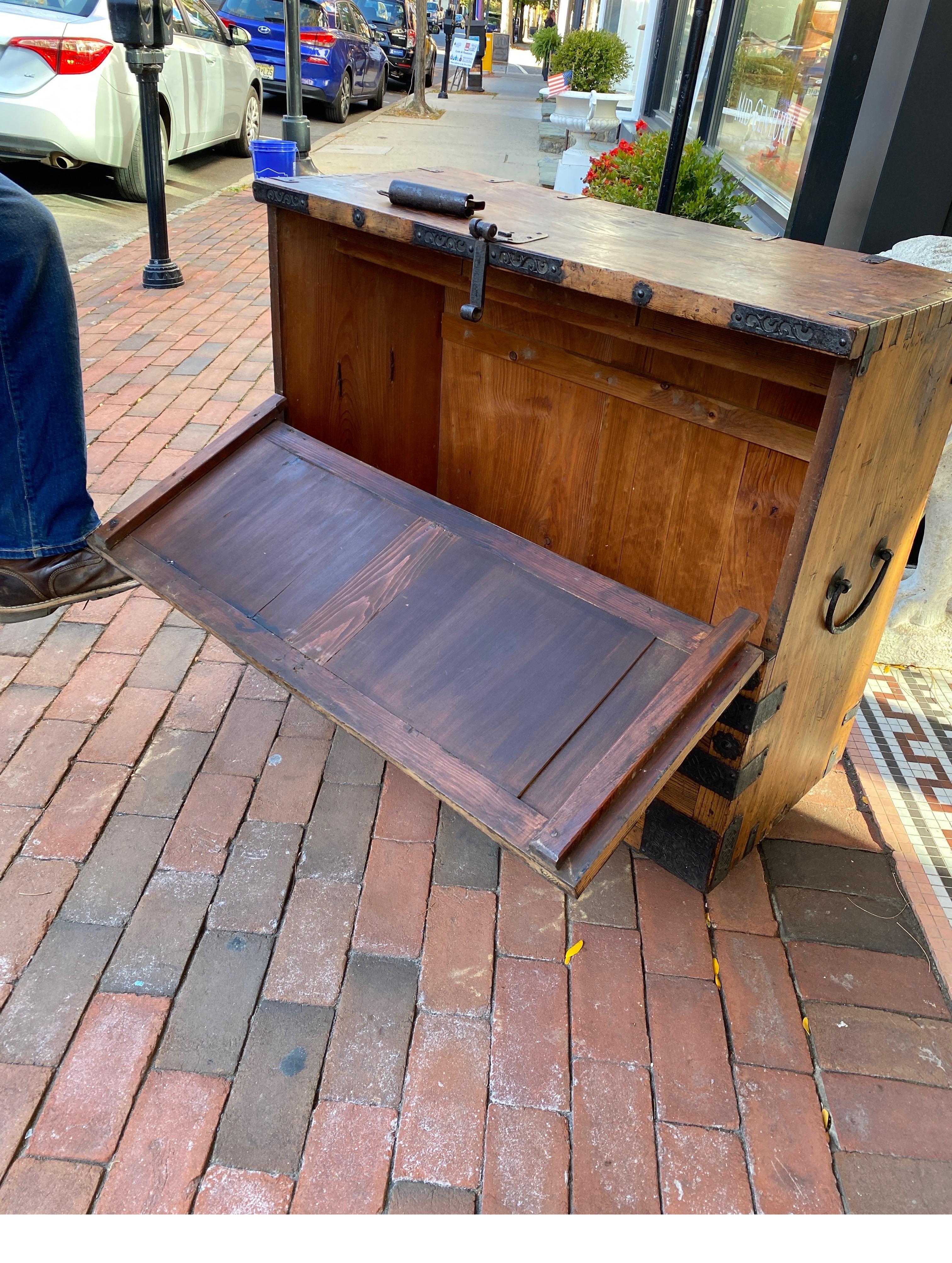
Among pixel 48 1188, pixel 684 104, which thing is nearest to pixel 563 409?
pixel 684 104

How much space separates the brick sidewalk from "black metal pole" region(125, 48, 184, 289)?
393 centimetres

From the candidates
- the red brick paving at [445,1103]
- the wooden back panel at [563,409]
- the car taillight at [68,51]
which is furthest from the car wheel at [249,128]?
the red brick paving at [445,1103]

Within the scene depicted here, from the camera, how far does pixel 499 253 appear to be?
1716 millimetres

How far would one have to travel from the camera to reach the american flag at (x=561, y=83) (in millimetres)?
9875

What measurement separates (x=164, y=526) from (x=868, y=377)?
4.91 feet

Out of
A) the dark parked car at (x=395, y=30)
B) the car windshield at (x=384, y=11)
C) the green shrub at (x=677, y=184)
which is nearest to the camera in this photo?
the green shrub at (x=677, y=184)

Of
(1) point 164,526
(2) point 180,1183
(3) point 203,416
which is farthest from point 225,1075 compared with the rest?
(3) point 203,416

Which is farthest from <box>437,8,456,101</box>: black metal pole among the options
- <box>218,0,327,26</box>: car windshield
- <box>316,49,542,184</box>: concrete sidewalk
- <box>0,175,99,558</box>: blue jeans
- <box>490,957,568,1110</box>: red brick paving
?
<box>490,957,568,1110</box>: red brick paving

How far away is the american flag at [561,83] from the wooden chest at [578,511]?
8.67 m

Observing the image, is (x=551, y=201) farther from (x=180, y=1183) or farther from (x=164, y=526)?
(x=180, y=1183)

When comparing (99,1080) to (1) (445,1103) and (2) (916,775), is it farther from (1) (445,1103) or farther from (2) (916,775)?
(2) (916,775)

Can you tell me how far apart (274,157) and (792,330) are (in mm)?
6659

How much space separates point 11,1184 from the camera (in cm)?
145

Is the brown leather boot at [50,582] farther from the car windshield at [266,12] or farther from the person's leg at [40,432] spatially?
the car windshield at [266,12]
